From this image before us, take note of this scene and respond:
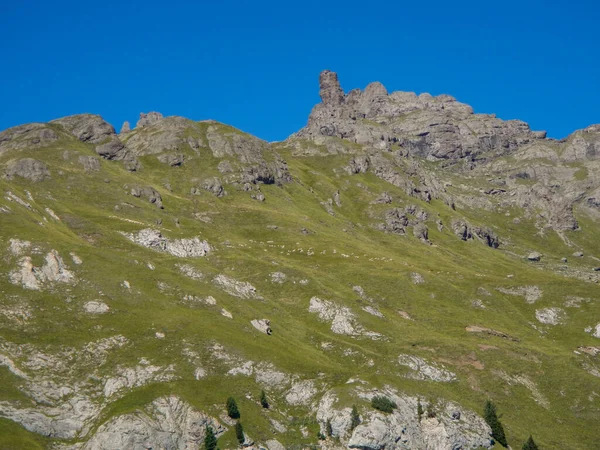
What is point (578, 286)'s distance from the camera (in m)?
189

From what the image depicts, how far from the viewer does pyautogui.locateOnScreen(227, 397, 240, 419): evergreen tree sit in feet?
332

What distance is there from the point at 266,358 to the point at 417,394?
2960 cm

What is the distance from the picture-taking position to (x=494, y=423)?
375 ft

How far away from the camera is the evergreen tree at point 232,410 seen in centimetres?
10131

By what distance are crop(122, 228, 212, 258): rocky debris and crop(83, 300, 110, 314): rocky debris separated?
5625cm

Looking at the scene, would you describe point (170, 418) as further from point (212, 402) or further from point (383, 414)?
point (383, 414)

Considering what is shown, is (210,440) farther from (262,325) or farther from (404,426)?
(262,325)

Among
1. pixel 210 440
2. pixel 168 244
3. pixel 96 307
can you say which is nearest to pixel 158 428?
pixel 210 440

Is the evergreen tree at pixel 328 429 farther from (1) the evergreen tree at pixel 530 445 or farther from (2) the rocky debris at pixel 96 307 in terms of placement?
(2) the rocky debris at pixel 96 307

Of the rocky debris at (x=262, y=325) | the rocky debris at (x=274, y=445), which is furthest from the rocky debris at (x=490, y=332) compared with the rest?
the rocky debris at (x=274, y=445)

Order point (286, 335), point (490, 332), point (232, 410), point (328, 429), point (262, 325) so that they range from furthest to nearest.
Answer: point (490, 332) < point (286, 335) < point (262, 325) < point (328, 429) < point (232, 410)

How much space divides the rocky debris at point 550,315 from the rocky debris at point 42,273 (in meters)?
125

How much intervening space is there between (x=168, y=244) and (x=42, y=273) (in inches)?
2292

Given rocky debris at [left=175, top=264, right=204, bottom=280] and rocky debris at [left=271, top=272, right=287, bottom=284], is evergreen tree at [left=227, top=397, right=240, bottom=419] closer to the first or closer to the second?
rocky debris at [left=175, top=264, right=204, bottom=280]
